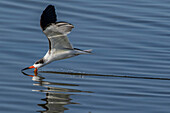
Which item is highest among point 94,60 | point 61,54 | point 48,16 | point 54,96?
point 48,16

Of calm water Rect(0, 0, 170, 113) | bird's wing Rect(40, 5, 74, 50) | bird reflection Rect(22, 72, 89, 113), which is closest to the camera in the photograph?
bird reflection Rect(22, 72, 89, 113)

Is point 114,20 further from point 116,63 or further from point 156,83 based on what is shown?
point 156,83

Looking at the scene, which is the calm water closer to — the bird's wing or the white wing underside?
the white wing underside

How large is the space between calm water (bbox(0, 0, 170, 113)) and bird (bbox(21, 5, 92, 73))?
32 centimetres

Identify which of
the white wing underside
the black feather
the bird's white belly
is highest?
the black feather

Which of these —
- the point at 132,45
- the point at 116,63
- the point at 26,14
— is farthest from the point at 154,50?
the point at 26,14

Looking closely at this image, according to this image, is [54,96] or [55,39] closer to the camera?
[54,96]

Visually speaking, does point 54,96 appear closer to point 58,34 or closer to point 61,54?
point 58,34

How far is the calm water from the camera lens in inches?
391

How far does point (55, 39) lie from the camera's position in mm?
11930

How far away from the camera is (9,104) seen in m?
9.64

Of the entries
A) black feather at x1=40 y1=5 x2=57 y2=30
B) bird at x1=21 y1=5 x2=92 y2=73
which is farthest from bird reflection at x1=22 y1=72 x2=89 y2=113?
black feather at x1=40 y1=5 x2=57 y2=30

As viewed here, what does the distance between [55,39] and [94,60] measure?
1.63 m

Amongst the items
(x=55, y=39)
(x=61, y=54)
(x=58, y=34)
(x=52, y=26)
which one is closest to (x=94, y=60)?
(x=61, y=54)
